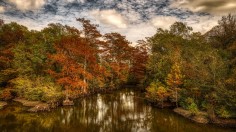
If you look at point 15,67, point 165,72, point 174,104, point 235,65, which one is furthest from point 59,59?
point 235,65

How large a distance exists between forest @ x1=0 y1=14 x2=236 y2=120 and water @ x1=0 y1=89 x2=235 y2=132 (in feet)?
9.60

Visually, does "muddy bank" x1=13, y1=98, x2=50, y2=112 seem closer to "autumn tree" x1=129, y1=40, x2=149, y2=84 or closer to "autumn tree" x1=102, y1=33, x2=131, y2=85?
"autumn tree" x1=102, y1=33, x2=131, y2=85

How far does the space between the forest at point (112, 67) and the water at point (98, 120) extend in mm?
2927

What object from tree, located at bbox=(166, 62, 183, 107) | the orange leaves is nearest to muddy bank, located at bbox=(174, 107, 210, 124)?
tree, located at bbox=(166, 62, 183, 107)

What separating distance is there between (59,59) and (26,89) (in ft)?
25.3

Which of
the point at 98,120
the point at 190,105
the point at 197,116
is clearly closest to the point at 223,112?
the point at 197,116

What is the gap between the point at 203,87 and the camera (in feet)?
77.0

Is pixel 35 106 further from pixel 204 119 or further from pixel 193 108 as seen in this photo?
pixel 204 119

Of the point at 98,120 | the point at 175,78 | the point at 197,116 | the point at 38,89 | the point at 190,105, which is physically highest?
the point at 175,78

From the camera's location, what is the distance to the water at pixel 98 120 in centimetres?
1912

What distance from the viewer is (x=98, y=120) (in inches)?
872

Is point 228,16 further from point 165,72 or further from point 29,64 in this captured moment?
point 29,64

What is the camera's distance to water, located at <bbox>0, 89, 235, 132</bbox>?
19125 mm

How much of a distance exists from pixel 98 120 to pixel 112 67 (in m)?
24.8
